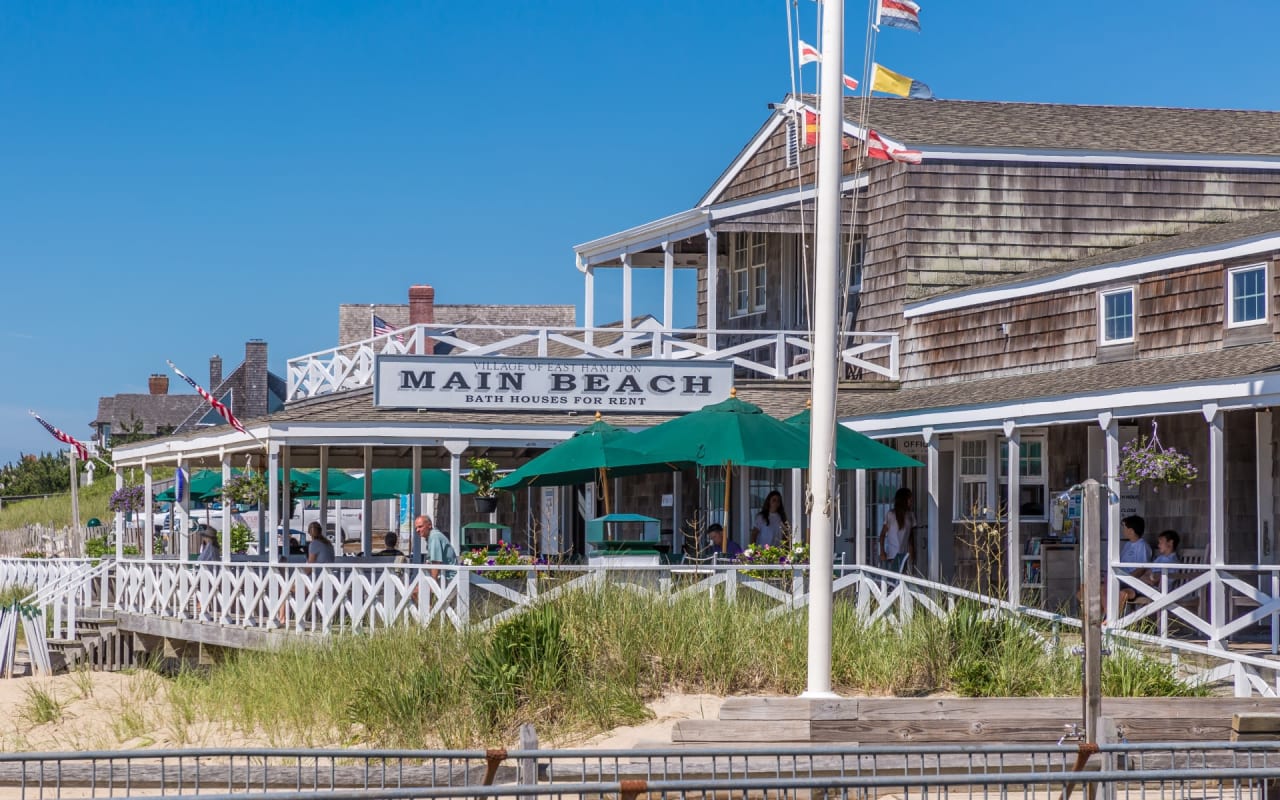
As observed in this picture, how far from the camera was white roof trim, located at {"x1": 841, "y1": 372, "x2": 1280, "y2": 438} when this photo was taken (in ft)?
49.0

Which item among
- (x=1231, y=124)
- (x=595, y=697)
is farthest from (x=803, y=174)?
(x=595, y=697)

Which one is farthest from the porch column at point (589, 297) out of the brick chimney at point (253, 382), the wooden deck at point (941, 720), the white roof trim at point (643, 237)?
the brick chimney at point (253, 382)

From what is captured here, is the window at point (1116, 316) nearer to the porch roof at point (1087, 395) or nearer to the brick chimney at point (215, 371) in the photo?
the porch roof at point (1087, 395)

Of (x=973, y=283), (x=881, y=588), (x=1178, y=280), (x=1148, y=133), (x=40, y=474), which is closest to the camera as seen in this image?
(x=881, y=588)

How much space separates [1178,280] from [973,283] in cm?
543

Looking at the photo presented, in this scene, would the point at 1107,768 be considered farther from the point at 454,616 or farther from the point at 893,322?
the point at 893,322

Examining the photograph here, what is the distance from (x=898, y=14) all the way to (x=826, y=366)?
11.9 ft

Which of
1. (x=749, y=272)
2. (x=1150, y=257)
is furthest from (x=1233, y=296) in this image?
(x=749, y=272)

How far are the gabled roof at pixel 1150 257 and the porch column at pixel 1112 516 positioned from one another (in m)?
2.71

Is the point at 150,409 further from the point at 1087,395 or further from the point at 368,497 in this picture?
the point at 1087,395

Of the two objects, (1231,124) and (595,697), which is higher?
(1231,124)

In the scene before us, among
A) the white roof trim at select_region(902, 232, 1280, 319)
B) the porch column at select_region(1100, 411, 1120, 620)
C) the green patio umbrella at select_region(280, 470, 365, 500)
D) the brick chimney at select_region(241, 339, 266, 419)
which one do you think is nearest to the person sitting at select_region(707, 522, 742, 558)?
the porch column at select_region(1100, 411, 1120, 620)

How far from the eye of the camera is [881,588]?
16.2 metres

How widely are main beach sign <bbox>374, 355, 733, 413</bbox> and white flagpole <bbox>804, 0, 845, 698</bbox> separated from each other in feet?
32.9
